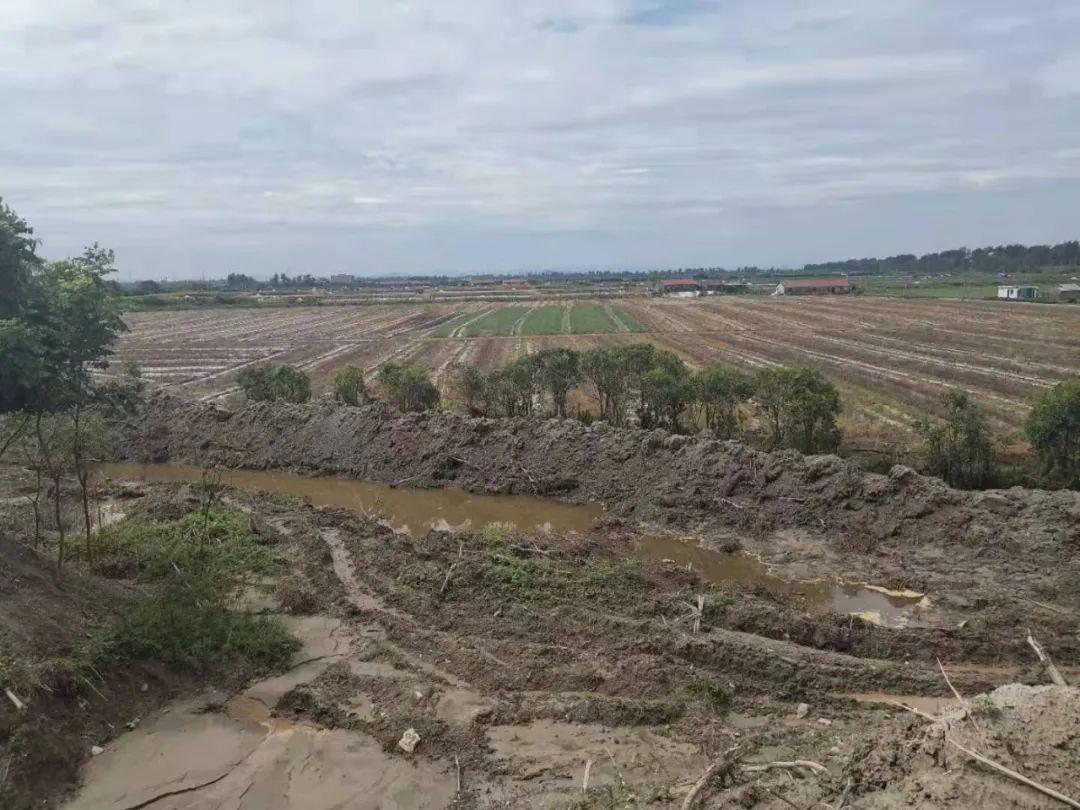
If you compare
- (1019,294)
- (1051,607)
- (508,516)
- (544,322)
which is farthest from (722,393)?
(1019,294)

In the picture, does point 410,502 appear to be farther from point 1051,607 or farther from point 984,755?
point 984,755

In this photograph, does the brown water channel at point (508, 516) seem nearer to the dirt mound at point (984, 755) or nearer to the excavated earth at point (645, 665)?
the excavated earth at point (645, 665)

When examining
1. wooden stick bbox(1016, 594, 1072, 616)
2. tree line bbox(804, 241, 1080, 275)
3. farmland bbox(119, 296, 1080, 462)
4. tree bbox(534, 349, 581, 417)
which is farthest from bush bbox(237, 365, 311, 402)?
tree line bbox(804, 241, 1080, 275)

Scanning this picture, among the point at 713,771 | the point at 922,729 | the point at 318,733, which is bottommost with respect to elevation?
the point at 318,733

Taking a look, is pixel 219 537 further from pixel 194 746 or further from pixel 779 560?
pixel 779 560

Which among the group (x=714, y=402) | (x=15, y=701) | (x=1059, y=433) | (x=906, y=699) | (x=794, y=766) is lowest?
(x=906, y=699)

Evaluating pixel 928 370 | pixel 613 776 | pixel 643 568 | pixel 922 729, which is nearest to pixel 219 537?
pixel 643 568
